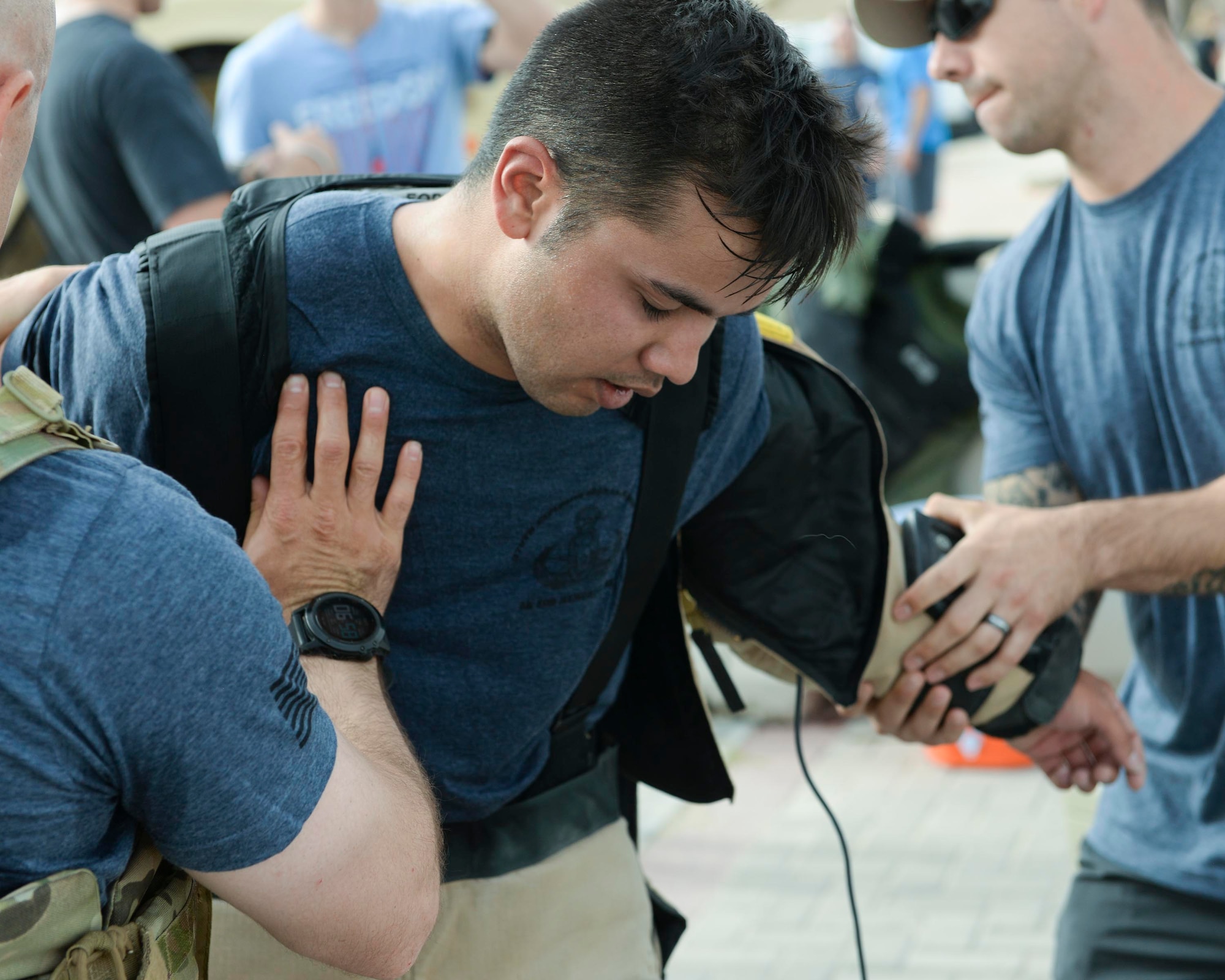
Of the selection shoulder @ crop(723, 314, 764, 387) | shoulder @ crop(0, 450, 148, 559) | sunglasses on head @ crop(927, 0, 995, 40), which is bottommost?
shoulder @ crop(723, 314, 764, 387)

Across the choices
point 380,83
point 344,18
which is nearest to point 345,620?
point 380,83

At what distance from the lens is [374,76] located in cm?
405

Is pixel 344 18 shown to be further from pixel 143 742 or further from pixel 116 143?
pixel 143 742

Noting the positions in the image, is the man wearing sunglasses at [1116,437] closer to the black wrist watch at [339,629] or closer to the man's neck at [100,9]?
the black wrist watch at [339,629]

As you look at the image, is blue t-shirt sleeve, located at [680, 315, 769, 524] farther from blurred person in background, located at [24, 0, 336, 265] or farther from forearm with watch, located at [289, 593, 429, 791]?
blurred person in background, located at [24, 0, 336, 265]

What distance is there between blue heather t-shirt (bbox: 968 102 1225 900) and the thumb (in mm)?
1579

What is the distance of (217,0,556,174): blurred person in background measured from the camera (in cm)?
405

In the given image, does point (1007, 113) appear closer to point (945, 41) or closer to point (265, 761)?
point (945, 41)

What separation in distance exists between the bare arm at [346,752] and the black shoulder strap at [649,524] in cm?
34

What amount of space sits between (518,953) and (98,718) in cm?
98

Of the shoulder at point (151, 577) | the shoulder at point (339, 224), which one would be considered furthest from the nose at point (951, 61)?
the shoulder at point (151, 577)

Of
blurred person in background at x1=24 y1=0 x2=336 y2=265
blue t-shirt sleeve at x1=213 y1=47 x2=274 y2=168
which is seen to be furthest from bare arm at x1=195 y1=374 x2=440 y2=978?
blue t-shirt sleeve at x1=213 y1=47 x2=274 y2=168

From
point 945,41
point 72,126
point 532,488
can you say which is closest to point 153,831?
point 532,488

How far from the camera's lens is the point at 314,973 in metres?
1.75
